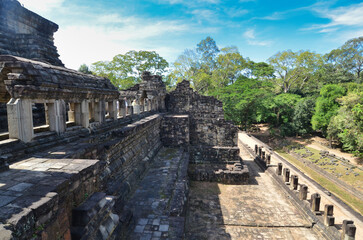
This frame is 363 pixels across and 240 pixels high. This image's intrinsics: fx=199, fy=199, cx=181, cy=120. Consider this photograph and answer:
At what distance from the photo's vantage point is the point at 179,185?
693cm

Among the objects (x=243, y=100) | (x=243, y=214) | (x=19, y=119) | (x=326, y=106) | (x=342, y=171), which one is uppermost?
(x=243, y=100)

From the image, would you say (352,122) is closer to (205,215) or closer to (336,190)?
(336,190)

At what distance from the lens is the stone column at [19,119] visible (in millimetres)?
3441

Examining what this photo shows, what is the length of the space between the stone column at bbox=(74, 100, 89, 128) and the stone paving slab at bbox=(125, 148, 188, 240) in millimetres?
2634

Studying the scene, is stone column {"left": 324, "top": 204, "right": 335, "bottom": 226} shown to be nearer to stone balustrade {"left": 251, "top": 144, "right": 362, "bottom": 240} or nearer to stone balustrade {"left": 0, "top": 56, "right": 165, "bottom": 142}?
stone balustrade {"left": 251, "top": 144, "right": 362, "bottom": 240}

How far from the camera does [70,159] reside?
343 cm

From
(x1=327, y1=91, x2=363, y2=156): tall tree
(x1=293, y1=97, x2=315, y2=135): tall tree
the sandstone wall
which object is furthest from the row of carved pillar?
(x1=293, y1=97, x2=315, y2=135): tall tree

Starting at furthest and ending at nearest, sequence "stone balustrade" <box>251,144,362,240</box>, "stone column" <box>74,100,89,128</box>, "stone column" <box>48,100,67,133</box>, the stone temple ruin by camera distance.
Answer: "stone balustrade" <box>251,144,362,240</box> → "stone column" <box>74,100,89,128</box> → "stone column" <box>48,100,67,133</box> → the stone temple ruin

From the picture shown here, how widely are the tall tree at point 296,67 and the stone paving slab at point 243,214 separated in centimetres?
2669

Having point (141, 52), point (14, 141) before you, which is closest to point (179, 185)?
point (14, 141)

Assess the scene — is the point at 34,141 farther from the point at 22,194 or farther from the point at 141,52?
the point at 141,52

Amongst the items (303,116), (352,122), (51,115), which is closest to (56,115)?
(51,115)

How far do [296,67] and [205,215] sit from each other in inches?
1235

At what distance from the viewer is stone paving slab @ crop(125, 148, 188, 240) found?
4.55 meters
